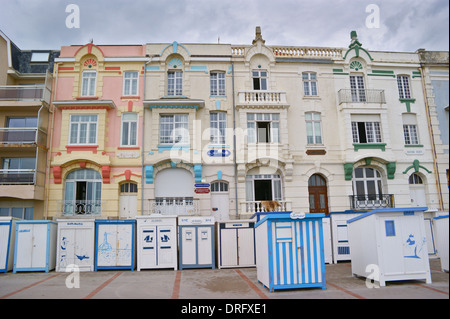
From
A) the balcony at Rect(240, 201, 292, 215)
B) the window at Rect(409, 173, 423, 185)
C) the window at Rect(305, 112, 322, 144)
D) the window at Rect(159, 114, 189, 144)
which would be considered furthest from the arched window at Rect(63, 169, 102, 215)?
the window at Rect(409, 173, 423, 185)

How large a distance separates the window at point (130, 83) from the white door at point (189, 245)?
35.4 feet

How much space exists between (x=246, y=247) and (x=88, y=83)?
47.6ft

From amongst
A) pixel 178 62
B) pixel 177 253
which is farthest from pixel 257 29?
pixel 177 253

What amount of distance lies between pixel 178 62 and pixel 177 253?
41.8 ft

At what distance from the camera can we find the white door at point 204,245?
16.1 m

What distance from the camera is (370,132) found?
23.8m

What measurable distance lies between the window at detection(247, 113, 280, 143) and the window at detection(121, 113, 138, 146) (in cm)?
689

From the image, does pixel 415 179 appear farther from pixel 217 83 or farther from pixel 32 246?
pixel 32 246

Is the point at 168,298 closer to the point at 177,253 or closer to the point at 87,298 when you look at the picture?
the point at 87,298

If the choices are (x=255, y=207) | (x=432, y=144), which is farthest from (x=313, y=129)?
(x=432, y=144)

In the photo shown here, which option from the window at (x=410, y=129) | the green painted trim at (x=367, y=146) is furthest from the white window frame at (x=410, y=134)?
the green painted trim at (x=367, y=146)

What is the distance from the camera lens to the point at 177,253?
16.5m

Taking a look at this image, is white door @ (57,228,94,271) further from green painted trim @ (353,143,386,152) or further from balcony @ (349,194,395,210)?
A: green painted trim @ (353,143,386,152)

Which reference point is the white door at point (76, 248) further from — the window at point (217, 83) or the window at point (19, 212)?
the window at point (217, 83)
